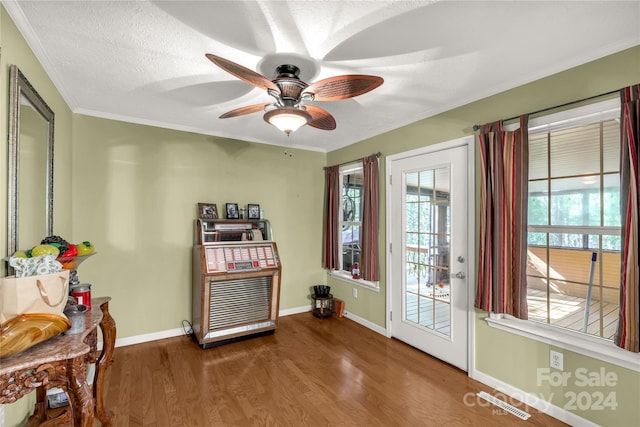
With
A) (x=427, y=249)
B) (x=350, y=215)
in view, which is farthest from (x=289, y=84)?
(x=350, y=215)

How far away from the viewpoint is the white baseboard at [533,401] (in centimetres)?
195

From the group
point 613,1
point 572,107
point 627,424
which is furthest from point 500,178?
point 627,424

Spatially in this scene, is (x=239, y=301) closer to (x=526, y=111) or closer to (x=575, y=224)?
(x=575, y=224)

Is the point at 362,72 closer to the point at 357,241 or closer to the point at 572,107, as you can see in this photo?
the point at 572,107

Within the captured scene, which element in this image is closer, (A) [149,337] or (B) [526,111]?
(B) [526,111]

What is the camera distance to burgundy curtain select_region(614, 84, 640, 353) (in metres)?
1.68

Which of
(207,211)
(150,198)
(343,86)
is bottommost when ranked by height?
(207,211)

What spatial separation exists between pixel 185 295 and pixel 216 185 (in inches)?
53.3

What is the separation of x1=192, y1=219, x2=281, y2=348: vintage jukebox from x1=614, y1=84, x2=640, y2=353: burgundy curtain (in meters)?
2.88

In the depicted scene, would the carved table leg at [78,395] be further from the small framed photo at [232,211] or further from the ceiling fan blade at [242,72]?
the small framed photo at [232,211]

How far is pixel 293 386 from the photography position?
2.42 m

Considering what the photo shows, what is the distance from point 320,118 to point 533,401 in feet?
8.41

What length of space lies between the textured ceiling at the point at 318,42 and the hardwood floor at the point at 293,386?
2.41 meters

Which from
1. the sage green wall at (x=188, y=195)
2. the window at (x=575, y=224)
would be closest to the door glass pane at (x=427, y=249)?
the sage green wall at (x=188, y=195)
